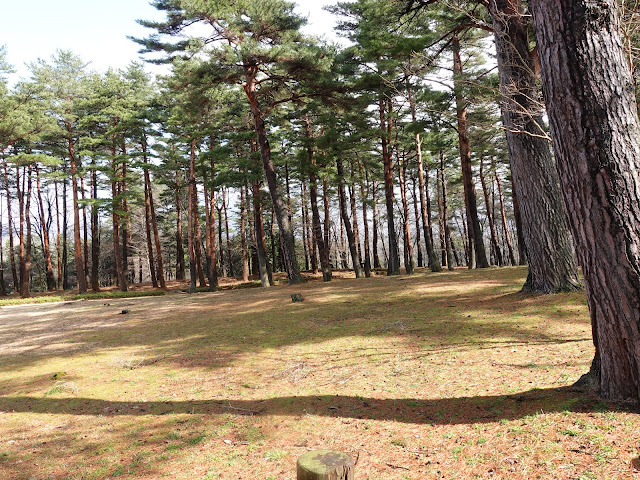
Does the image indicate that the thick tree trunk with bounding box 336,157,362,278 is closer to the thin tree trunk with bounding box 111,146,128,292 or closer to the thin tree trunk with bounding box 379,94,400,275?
the thin tree trunk with bounding box 379,94,400,275

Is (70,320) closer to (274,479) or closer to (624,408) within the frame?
(274,479)

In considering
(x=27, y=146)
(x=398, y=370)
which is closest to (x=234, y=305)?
(x=398, y=370)

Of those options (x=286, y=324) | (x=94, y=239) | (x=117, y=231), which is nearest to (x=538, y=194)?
(x=286, y=324)

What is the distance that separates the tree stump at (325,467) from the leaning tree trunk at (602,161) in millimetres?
2490

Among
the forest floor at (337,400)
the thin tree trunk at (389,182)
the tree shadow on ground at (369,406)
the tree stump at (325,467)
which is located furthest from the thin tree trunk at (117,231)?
the tree stump at (325,467)

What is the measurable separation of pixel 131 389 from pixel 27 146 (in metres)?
28.8

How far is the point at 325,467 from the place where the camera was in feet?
6.82

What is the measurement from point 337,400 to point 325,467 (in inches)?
95.4

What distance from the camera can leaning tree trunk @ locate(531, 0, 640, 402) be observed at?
9.34 feet

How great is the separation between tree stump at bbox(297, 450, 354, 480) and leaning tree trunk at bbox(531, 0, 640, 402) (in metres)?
2.49

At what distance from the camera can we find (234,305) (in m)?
12.5

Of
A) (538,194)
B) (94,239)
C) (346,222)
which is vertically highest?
(94,239)

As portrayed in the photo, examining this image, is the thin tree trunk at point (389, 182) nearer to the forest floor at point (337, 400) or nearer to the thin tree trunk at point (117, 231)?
the forest floor at point (337, 400)

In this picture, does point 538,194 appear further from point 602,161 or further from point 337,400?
point 337,400
